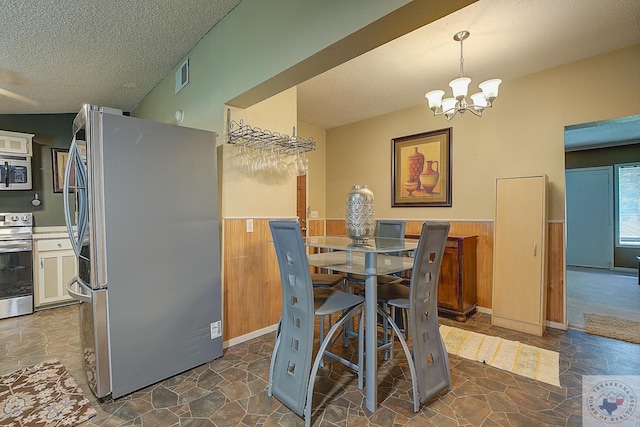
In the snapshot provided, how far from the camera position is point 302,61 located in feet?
6.18

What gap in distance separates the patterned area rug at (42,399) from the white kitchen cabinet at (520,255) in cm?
367

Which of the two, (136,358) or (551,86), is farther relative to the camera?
(551,86)

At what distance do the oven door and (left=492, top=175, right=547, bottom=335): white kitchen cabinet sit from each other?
5412mm

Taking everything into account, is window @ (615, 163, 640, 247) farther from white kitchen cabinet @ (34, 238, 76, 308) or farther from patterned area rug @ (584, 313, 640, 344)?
white kitchen cabinet @ (34, 238, 76, 308)

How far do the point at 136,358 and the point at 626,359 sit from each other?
380 centimetres

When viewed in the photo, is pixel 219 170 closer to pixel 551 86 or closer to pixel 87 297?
pixel 87 297

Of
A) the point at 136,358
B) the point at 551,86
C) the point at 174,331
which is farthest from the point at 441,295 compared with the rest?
the point at 136,358

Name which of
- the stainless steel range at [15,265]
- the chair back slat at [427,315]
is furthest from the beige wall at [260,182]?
the stainless steel range at [15,265]

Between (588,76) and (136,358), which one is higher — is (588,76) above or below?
above

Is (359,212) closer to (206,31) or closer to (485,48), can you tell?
(485,48)

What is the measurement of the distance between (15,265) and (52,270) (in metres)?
0.35

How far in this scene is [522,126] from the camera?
11.0 feet

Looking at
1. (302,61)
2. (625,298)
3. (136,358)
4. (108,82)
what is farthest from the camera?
(625,298)

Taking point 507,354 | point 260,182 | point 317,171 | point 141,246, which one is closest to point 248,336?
point 141,246
